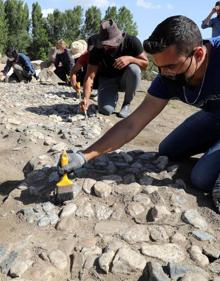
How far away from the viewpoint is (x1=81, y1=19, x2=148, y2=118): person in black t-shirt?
534cm

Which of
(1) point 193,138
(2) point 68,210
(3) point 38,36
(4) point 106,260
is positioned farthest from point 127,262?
(3) point 38,36

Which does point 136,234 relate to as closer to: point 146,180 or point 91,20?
point 146,180

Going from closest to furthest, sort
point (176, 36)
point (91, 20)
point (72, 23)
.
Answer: point (176, 36)
point (72, 23)
point (91, 20)

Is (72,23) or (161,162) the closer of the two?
(161,162)

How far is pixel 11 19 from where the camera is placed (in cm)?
5100

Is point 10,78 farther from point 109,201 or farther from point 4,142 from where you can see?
point 109,201

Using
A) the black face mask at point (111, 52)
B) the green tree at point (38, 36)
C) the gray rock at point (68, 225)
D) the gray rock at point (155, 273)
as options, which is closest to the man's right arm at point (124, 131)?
the gray rock at point (68, 225)

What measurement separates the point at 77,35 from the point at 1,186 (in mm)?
52973

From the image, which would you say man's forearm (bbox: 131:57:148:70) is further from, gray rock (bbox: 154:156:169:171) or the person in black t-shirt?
gray rock (bbox: 154:156:169:171)

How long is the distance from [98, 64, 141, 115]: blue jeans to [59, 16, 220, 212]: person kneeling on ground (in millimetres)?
2249

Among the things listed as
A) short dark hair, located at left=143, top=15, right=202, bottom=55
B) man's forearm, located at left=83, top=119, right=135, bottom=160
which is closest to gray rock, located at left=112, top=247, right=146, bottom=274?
man's forearm, located at left=83, top=119, right=135, bottom=160

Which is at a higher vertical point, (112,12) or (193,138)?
(112,12)

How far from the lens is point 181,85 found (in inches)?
121

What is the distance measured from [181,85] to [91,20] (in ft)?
177
